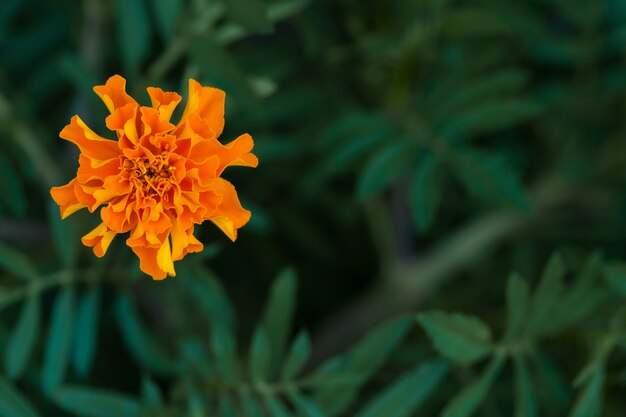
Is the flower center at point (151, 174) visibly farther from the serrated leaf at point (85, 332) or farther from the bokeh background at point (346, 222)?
the serrated leaf at point (85, 332)

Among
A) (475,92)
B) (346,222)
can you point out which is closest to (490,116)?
(475,92)

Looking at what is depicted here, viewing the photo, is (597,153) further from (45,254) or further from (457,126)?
(45,254)

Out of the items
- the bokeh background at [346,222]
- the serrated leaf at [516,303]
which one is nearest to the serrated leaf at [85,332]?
the bokeh background at [346,222]

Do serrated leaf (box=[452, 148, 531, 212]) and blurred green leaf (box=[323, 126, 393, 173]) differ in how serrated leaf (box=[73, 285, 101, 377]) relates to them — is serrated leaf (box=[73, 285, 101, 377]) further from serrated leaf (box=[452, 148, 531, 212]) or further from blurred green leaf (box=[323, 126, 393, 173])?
serrated leaf (box=[452, 148, 531, 212])

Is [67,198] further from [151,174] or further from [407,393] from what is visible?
[407,393]

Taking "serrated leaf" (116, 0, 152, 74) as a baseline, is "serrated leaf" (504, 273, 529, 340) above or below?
below

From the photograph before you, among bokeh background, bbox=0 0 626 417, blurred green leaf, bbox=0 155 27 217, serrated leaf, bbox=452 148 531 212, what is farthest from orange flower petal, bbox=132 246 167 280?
serrated leaf, bbox=452 148 531 212

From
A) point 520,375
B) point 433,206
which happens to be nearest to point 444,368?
point 520,375

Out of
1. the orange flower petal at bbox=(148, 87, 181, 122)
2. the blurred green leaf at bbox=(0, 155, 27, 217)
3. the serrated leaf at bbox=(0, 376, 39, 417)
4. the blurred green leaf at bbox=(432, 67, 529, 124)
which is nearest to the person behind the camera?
the orange flower petal at bbox=(148, 87, 181, 122)
